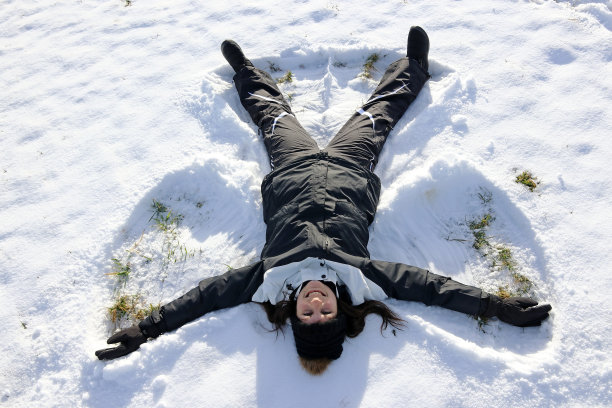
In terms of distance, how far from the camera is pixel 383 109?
4.43 meters

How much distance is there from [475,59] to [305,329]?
12.9 feet

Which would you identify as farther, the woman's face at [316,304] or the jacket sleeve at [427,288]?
the jacket sleeve at [427,288]

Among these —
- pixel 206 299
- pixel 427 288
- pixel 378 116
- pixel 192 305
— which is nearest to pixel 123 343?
pixel 192 305

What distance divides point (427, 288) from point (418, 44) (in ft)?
9.56

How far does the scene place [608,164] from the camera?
404cm

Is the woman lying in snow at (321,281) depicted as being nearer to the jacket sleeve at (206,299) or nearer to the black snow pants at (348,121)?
the jacket sleeve at (206,299)

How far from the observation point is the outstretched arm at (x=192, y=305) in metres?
3.40

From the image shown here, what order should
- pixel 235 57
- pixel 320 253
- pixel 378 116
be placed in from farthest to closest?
1. pixel 235 57
2. pixel 378 116
3. pixel 320 253

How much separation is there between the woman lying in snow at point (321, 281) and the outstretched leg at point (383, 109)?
0.24 m

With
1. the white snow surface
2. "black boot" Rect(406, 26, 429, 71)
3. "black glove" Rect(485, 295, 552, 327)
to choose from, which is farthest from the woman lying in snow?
"black boot" Rect(406, 26, 429, 71)

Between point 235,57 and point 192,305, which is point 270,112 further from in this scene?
point 192,305

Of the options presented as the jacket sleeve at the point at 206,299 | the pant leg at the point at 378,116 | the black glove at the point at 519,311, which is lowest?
the black glove at the point at 519,311

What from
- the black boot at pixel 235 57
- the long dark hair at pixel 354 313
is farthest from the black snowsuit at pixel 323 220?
the black boot at pixel 235 57

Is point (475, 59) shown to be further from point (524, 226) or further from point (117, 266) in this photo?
point (117, 266)
